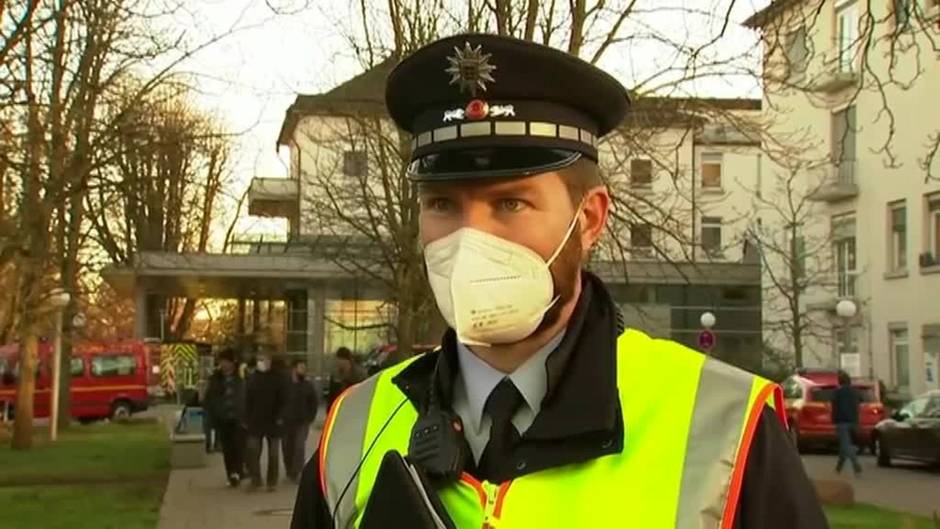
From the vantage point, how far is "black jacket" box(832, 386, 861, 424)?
2238 centimetres

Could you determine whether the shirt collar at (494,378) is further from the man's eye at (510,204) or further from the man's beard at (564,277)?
the man's eye at (510,204)

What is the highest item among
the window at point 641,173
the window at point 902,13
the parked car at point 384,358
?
the window at point 902,13

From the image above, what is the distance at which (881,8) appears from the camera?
46.7ft

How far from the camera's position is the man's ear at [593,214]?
2288 millimetres

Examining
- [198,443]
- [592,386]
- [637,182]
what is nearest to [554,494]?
[592,386]

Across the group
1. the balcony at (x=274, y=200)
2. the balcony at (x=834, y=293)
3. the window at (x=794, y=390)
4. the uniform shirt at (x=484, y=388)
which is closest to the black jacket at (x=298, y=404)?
the balcony at (x=274, y=200)

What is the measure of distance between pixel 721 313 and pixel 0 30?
39.2 metres

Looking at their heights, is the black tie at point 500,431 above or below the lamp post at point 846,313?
below

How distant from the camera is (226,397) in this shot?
744 inches

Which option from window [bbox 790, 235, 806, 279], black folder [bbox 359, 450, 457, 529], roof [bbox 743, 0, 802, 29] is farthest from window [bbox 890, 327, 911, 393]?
black folder [bbox 359, 450, 457, 529]

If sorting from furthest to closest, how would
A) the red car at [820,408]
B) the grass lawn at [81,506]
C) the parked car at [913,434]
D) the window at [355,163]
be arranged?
the red car at [820,408] < the parked car at [913,434] < the window at [355,163] < the grass lawn at [81,506]

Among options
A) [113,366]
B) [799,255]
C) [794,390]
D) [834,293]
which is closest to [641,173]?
[794,390]

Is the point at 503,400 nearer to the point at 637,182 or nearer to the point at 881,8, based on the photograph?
the point at 881,8

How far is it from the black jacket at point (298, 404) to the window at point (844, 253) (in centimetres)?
2663
